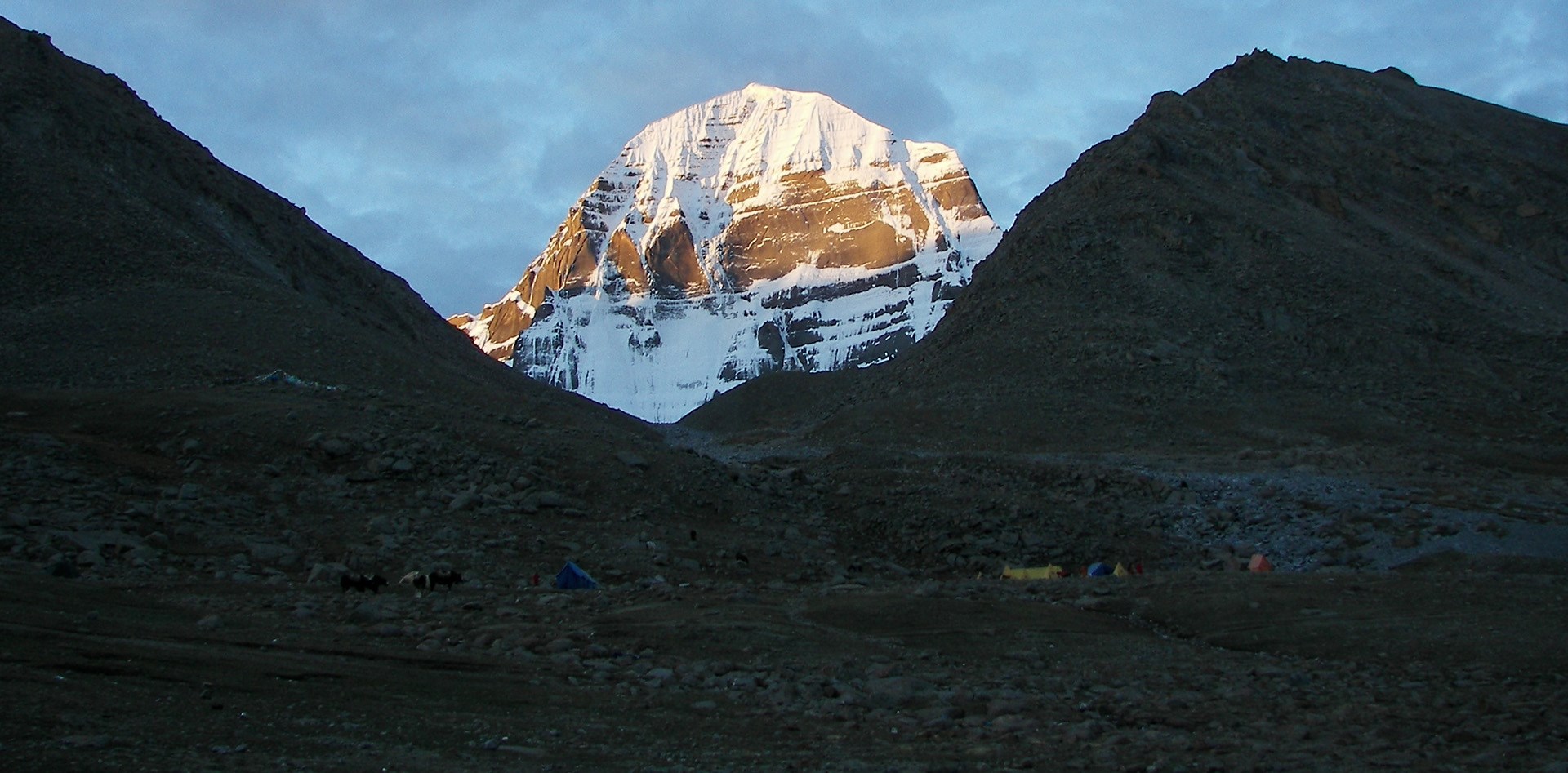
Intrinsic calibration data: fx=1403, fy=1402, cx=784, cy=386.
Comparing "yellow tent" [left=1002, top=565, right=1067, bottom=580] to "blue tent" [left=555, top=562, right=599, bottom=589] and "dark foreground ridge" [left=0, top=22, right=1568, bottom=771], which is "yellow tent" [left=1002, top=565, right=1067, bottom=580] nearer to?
"dark foreground ridge" [left=0, top=22, right=1568, bottom=771]

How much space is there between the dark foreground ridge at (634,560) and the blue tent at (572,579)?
0.82 meters

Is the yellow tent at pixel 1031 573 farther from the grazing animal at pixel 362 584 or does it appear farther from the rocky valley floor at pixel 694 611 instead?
the grazing animal at pixel 362 584

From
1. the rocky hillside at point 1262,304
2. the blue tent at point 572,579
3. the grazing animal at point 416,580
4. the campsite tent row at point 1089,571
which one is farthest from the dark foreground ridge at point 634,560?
the campsite tent row at point 1089,571

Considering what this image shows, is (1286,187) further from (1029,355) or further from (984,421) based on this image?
(984,421)

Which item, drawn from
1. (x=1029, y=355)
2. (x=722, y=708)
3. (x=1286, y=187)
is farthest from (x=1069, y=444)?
(x=722, y=708)

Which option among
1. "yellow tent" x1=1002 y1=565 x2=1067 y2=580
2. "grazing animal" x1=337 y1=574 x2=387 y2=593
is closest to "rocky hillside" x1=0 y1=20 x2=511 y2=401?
"grazing animal" x1=337 y1=574 x2=387 y2=593

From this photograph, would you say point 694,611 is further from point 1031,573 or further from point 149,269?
point 149,269

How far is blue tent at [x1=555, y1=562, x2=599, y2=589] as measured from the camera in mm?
19562

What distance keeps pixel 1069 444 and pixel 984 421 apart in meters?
3.14

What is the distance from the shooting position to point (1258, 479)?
33.4 m

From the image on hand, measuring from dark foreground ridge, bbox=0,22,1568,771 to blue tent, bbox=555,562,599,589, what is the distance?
32.3 inches

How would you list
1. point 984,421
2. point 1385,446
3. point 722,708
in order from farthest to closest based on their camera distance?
1. point 984,421
2. point 1385,446
3. point 722,708

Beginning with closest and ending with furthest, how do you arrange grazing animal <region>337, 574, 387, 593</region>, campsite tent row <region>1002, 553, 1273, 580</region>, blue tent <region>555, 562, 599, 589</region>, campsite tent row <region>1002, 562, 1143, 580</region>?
grazing animal <region>337, 574, 387, 593</region> < blue tent <region>555, 562, 599, 589</region> < campsite tent row <region>1002, 562, 1143, 580</region> < campsite tent row <region>1002, 553, 1273, 580</region>

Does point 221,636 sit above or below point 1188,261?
below
